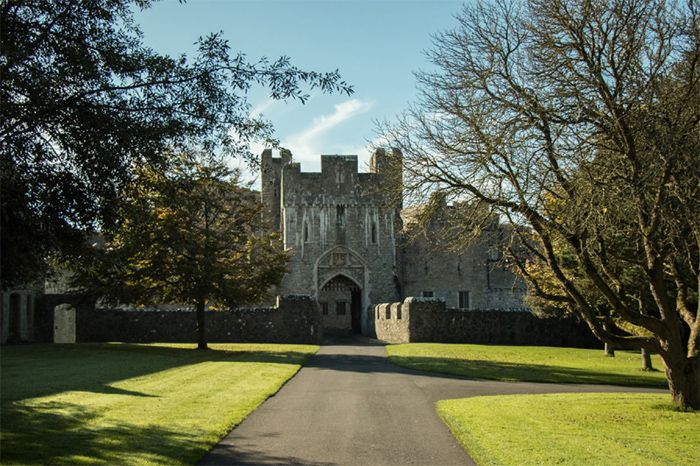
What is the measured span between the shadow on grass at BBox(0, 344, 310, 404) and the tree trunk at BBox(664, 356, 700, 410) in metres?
9.85

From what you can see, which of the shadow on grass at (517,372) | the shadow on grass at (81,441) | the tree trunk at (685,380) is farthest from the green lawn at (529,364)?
the shadow on grass at (81,441)

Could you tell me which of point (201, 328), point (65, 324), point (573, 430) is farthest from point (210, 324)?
point (573, 430)

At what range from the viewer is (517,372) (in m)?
22.1

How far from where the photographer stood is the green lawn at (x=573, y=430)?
30.2ft

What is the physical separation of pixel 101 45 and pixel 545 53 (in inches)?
276

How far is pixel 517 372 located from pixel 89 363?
12046mm

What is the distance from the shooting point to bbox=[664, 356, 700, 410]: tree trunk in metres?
13.8

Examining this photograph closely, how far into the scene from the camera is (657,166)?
468 inches

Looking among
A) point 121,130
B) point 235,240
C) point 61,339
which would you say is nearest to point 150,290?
point 235,240

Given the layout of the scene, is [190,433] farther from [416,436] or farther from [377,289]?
[377,289]

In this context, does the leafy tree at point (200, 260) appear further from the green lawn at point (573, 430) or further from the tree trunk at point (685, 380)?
the tree trunk at point (685, 380)

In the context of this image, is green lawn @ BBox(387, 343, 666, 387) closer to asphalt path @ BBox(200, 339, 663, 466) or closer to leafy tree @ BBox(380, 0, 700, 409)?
asphalt path @ BBox(200, 339, 663, 466)

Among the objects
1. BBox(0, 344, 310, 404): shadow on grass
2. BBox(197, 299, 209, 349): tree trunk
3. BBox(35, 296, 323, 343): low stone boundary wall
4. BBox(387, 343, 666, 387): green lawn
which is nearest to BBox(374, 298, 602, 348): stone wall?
BBox(387, 343, 666, 387): green lawn

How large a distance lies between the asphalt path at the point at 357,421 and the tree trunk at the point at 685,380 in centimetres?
371
